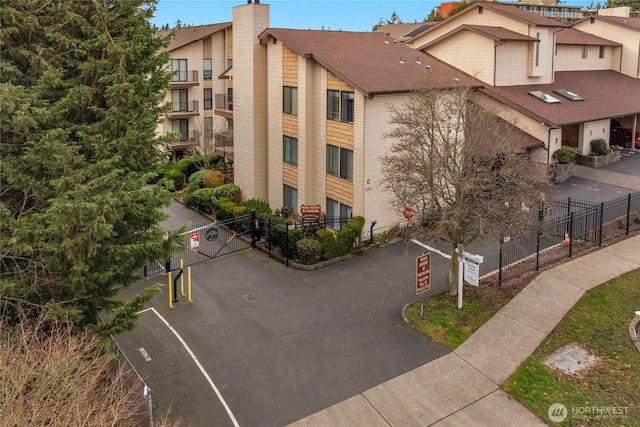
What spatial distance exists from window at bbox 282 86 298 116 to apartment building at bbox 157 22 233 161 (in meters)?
15.9

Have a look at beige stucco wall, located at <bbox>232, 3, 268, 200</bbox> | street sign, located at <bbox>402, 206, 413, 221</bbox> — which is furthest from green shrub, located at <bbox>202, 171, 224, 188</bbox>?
street sign, located at <bbox>402, 206, 413, 221</bbox>

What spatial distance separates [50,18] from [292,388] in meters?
11.2

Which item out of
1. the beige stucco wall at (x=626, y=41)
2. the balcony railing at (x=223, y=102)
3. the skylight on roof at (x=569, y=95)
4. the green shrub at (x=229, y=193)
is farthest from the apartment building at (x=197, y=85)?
the beige stucco wall at (x=626, y=41)

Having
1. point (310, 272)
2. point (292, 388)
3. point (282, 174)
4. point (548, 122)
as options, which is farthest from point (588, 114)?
point (292, 388)

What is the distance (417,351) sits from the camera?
603 inches

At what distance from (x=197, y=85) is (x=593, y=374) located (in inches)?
1518

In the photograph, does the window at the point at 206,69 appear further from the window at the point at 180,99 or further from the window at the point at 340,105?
the window at the point at 340,105

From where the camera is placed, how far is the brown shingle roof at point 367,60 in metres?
23.7

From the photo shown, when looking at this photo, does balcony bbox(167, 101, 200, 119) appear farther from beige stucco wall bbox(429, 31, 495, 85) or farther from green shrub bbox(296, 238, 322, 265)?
green shrub bbox(296, 238, 322, 265)

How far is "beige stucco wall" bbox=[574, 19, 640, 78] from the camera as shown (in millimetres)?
45000

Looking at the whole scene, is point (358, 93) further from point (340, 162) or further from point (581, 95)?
point (581, 95)

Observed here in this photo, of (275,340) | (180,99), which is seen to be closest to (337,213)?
(275,340)

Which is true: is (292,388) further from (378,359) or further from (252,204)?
(252,204)

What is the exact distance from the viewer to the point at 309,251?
870 inches
